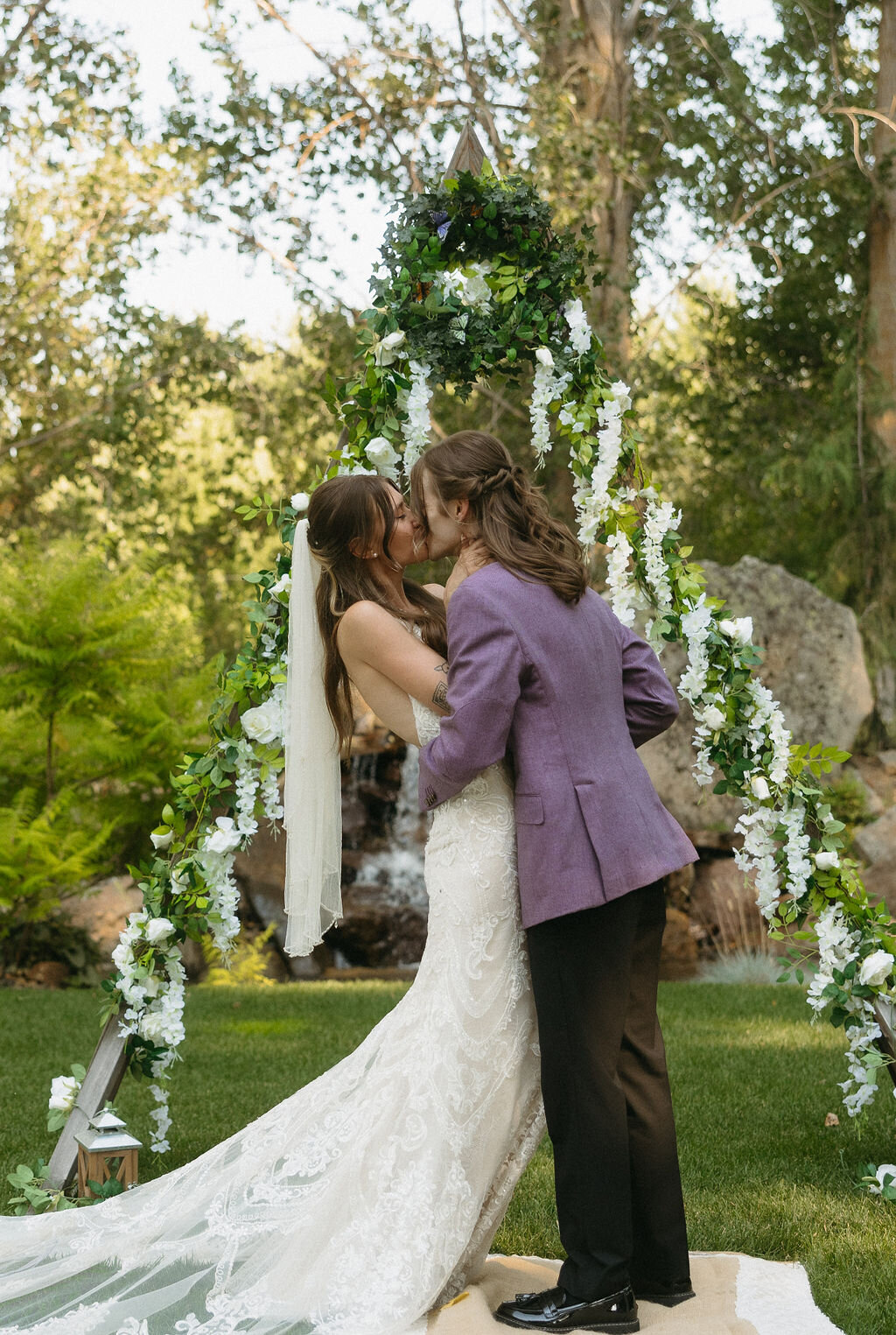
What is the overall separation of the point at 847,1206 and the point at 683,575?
2.15m

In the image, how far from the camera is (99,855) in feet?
33.0

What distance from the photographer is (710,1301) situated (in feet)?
11.0

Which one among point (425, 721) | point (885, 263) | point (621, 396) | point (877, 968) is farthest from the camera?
point (885, 263)

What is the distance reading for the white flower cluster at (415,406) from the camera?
4.34 meters

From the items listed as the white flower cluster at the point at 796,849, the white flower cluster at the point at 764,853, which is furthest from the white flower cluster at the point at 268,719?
the white flower cluster at the point at 796,849

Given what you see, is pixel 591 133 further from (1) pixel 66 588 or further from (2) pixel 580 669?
(2) pixel 580 669

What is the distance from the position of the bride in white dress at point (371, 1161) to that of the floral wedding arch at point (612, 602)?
77 cm

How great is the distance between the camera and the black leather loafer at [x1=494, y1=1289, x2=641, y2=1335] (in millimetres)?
3121

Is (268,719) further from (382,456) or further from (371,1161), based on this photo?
(371,1161)

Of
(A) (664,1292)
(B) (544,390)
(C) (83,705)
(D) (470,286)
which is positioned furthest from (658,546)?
(C) (83,705)

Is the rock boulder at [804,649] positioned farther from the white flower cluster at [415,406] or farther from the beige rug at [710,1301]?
the beige rug at [710,1301]

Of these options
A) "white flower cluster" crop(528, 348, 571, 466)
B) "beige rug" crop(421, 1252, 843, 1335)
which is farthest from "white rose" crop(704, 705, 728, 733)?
"beige rug" crop(421, 1252, 843, 1335)

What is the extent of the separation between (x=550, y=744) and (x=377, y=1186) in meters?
1.22

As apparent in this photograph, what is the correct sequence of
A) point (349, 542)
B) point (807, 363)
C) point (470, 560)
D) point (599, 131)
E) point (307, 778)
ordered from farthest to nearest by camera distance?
1. point (807, 363)
2. point (599, 131)
3. point (307, 778)
4. point (349, 542)
5. point (470, 560)
